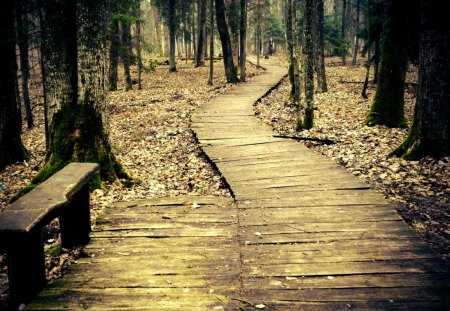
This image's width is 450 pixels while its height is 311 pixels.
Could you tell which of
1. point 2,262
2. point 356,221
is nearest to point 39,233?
point 2,262

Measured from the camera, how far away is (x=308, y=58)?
9773 mm

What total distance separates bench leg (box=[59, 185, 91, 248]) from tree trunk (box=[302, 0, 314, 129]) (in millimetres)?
7308

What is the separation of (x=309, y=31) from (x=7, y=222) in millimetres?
8543

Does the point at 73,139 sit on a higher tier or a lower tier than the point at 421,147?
higher

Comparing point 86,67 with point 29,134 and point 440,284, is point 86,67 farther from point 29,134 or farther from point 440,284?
point 29,134

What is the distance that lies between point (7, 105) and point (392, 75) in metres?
10.7

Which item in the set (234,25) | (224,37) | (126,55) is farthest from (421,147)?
(234,25)

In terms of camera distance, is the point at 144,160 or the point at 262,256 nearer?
the point at 262,256

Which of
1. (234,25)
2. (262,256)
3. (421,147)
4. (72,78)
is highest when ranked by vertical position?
(234,25)

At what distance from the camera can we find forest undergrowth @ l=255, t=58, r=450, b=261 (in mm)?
5027

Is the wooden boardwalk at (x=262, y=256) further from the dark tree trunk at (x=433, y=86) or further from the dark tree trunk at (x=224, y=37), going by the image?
the dark tree trunk at (x=224, y=37)

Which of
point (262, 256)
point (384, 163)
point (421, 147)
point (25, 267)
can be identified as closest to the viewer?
point (25, 267)

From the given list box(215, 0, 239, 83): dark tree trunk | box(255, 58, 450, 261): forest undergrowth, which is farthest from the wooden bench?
box(215, 0, 239, 83): dark tree trunk

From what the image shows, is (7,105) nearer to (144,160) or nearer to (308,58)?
(144,160)
